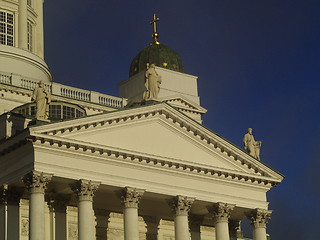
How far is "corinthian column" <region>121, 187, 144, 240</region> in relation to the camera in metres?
55.3

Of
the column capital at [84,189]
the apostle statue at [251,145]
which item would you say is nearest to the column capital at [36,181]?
the column capital at [84,189]

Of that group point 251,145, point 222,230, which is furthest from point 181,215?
point 251,145

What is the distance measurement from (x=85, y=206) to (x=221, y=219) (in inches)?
398

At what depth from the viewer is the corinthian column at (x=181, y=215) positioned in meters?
57.7

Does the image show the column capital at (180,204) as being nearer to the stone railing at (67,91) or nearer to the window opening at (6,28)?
the stone railing at (67,91)

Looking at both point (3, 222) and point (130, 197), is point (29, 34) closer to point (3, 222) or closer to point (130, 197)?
point (130, 197)

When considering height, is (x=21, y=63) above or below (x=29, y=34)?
below

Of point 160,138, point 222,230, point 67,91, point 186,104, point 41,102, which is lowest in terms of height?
point 222,230

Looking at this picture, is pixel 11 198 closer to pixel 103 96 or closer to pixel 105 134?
pixel 105 134

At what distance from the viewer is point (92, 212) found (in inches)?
2141

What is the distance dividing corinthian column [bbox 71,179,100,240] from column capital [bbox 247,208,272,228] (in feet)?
40.9

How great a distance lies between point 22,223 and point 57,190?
2.84m

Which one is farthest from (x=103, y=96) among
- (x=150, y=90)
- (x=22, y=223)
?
(x=22, y=223)

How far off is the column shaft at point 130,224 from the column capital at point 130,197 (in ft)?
0.93
